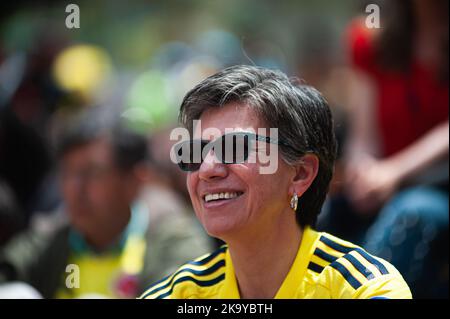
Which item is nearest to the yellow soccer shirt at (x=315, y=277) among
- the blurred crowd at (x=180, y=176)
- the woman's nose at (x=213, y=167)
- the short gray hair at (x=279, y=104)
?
the short gray hair at (x=279, y=104)

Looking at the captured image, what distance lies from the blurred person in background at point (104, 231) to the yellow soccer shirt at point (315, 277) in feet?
3.94

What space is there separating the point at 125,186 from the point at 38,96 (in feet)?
11.1

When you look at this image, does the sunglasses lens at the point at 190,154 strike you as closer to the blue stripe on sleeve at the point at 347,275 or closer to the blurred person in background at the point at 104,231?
the blue stripe on sleeve at the point at 347,275

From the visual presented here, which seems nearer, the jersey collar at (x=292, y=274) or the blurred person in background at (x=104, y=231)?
the jersey collar at (x=292, y=274)

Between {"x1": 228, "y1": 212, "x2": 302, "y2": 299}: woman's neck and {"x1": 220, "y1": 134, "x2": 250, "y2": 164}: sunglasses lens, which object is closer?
{"x1": 220, "y1": 134, "x2": 250, "y2": 164}: sunglasses lens

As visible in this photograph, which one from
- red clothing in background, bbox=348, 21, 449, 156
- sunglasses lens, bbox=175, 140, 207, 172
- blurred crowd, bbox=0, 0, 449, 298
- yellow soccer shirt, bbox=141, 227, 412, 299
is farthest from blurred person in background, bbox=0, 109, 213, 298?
sunglasses lens, bbox=175, 140, 207, 172

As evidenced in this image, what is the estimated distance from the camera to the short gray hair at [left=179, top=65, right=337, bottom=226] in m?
2.86

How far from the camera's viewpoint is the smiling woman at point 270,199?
111 inches

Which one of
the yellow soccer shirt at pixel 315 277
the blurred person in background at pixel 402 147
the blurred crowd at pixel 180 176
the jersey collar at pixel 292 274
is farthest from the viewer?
the blurred crowd at pixel 180 176

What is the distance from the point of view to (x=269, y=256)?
299cm

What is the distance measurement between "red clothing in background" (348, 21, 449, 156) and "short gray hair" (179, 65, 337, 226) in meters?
1.52

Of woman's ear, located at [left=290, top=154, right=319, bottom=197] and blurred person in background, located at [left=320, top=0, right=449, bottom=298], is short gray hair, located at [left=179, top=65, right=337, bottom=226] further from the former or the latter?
blurred person in background, located at [left=320, top=0, right=449, bottom=298]

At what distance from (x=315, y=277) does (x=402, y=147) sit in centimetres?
184

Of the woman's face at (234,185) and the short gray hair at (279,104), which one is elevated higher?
the short gray hair at (279,104)
